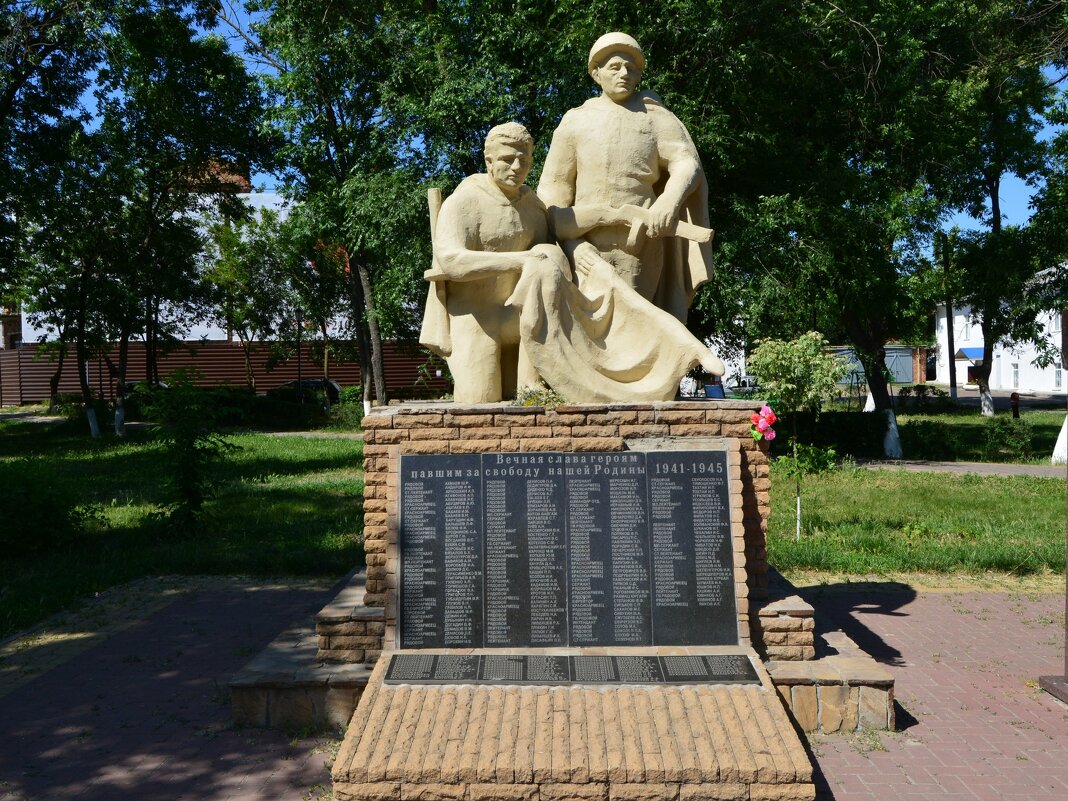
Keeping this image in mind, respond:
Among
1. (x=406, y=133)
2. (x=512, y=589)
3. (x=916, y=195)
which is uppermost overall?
(x=406, y=133)

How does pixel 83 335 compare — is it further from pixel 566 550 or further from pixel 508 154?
pixel 566 550

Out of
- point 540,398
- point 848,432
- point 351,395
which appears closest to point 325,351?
point 351,395

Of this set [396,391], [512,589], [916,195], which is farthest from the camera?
[396,391]

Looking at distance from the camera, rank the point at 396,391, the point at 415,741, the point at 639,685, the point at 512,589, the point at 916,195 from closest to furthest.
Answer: the point at 415,741 → the point at 639,685 → the point at 512,589 → the point at 916,195 → the point at 396,391

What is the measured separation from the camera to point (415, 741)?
161 inches

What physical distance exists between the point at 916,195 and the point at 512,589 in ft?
41.5

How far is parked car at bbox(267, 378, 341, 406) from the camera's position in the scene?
2752cm

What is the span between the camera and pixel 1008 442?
18.0 meters

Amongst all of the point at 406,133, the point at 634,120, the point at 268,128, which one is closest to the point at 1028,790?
the point at 634,120

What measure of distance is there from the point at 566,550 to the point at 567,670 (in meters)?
0.65

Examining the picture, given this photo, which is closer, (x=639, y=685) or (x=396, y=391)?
(x=639, y=685)

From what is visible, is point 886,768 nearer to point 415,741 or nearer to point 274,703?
point 415,741

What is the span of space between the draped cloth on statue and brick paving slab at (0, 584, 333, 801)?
2.45 meters

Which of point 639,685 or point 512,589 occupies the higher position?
point 512,589
